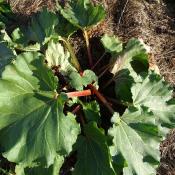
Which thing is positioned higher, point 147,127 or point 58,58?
point 58,58

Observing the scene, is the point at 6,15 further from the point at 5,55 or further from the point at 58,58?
the point at 58,58

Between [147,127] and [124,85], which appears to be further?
[124,85]

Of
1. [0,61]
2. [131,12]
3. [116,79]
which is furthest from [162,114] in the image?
[0,61]

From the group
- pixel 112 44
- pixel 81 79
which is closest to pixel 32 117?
pixel 81 79

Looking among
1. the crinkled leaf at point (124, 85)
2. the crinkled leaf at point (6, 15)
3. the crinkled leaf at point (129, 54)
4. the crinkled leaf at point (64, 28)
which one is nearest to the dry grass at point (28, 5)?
the crinkled leaf at point (6, 15)

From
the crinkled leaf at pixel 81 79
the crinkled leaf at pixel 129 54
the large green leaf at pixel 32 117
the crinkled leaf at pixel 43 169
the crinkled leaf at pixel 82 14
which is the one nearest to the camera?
the large green leaf at pixel 32 117

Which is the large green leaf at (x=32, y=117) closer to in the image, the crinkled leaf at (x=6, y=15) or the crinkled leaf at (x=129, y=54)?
the crinkled leaf at (x=129, y=54)

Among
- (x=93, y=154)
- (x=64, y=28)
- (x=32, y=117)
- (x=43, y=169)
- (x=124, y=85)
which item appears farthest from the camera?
(x=64, y=28)

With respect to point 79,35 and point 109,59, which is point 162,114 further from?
point 79,35
